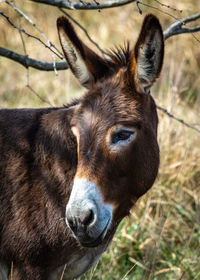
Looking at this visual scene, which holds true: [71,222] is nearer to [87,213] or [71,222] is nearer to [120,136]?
[87,213]

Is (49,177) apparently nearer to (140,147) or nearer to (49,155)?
(49,155)

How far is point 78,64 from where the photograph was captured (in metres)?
2.98

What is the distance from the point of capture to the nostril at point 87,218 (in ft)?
8.00

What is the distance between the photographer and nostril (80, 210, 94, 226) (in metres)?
2.44

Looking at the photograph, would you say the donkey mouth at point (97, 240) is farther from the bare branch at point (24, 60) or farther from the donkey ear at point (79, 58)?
the bare branch at point (24, 60)

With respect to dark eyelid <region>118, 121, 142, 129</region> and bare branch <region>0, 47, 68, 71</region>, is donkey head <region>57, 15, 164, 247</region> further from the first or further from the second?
bare branch <region>0, 47, 68, 71</region>

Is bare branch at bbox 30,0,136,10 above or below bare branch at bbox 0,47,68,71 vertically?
above

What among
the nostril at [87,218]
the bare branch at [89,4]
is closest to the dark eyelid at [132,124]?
the nostril at [87,218]

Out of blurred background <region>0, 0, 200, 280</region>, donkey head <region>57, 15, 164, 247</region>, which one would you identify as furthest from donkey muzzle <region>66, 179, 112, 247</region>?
blurred background <region>0, 0, 200, 280</region>

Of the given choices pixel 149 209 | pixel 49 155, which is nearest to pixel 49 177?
pixel 49 155

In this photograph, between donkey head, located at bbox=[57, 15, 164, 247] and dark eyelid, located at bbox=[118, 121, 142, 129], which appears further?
dark eyelid, located at bbox=[118, 121, 142, 129]

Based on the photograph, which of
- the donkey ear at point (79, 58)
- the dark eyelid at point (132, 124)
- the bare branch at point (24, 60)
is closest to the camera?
the dark eyelid at point (132, 124)

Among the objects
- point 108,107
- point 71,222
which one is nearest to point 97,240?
point 71,222

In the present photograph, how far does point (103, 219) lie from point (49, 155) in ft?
2.33
